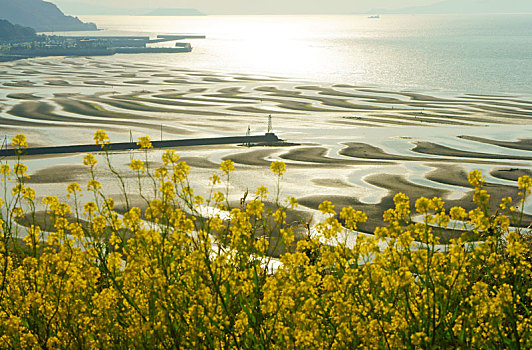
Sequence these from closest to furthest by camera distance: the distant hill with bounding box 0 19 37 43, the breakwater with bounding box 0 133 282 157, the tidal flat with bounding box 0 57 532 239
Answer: the tidal flat with bounding box 0 57 532 239 < the breakwater with bounding box 0 133 282 157 < the distant hill with bounding box 0 19 37 43

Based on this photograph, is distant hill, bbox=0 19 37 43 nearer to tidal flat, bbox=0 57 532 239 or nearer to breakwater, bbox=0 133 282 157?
tidal flat, bbox=0 57 532 239

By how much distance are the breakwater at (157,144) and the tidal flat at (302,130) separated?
1.07m

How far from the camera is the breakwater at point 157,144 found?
31469 millimetres

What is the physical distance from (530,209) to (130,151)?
20559mm

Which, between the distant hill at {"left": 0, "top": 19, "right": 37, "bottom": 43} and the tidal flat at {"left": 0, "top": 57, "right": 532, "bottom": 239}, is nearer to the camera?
the tidal flat at {"left": 0, "top": 57, "right": 532, "bottom": 239}

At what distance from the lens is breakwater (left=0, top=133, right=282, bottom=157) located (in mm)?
31469

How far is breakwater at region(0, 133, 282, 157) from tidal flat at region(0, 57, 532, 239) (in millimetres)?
1075

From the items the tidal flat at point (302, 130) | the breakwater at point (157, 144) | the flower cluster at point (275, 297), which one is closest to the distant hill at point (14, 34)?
the tidal flat at point (302, 130)

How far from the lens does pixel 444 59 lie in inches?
4333

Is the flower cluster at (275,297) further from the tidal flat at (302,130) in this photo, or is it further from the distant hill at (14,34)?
the distant hill at (14,34)

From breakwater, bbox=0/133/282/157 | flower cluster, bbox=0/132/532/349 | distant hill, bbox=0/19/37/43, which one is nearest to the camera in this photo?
flower cluster, bbox=0/132/532/349

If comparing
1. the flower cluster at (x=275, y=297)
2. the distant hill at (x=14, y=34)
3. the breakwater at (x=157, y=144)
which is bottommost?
the breakwater at (x=157, y=144)

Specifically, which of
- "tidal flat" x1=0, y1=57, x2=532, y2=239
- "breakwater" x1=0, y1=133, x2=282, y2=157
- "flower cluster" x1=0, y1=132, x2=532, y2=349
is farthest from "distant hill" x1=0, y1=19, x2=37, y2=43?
"flower cluster" x1=0, y1=132, x2=532, y2=349

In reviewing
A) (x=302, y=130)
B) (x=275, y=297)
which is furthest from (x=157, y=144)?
(x=275, y=297)
